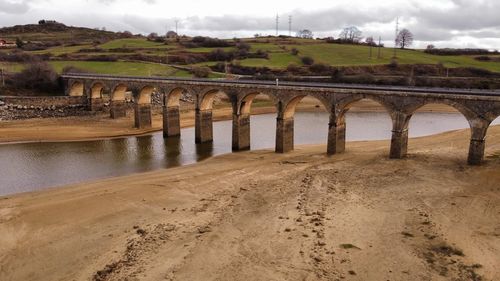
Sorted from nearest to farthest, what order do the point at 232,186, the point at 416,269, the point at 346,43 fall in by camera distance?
the point at 416,269 → the point at 232,186 → the point at 346,43

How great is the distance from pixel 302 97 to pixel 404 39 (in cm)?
8841

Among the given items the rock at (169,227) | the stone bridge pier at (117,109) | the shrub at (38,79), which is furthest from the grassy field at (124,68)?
the rock at (169,227)

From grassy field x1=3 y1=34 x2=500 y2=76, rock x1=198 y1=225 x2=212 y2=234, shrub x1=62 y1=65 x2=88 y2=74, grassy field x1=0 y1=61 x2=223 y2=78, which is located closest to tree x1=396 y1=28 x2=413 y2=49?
grassy field x1=3 y1=34 x2=500 y2=76

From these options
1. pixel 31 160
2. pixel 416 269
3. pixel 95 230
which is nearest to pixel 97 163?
pixel 31 160

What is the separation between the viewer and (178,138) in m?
42.0

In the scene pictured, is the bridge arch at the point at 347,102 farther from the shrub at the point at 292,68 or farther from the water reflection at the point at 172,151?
the shrub at the point at 292,68

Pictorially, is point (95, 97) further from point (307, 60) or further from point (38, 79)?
point (307, 60)

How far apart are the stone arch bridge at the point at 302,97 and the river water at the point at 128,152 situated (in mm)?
2596

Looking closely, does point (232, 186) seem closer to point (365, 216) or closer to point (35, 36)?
point (365, 216)

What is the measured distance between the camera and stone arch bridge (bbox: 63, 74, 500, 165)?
84.5 ft

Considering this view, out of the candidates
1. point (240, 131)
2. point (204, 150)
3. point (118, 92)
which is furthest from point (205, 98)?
point (118, 92)

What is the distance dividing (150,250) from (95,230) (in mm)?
3622

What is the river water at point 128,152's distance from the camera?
28.8 meters

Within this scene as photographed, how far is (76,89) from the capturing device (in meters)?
58.5
